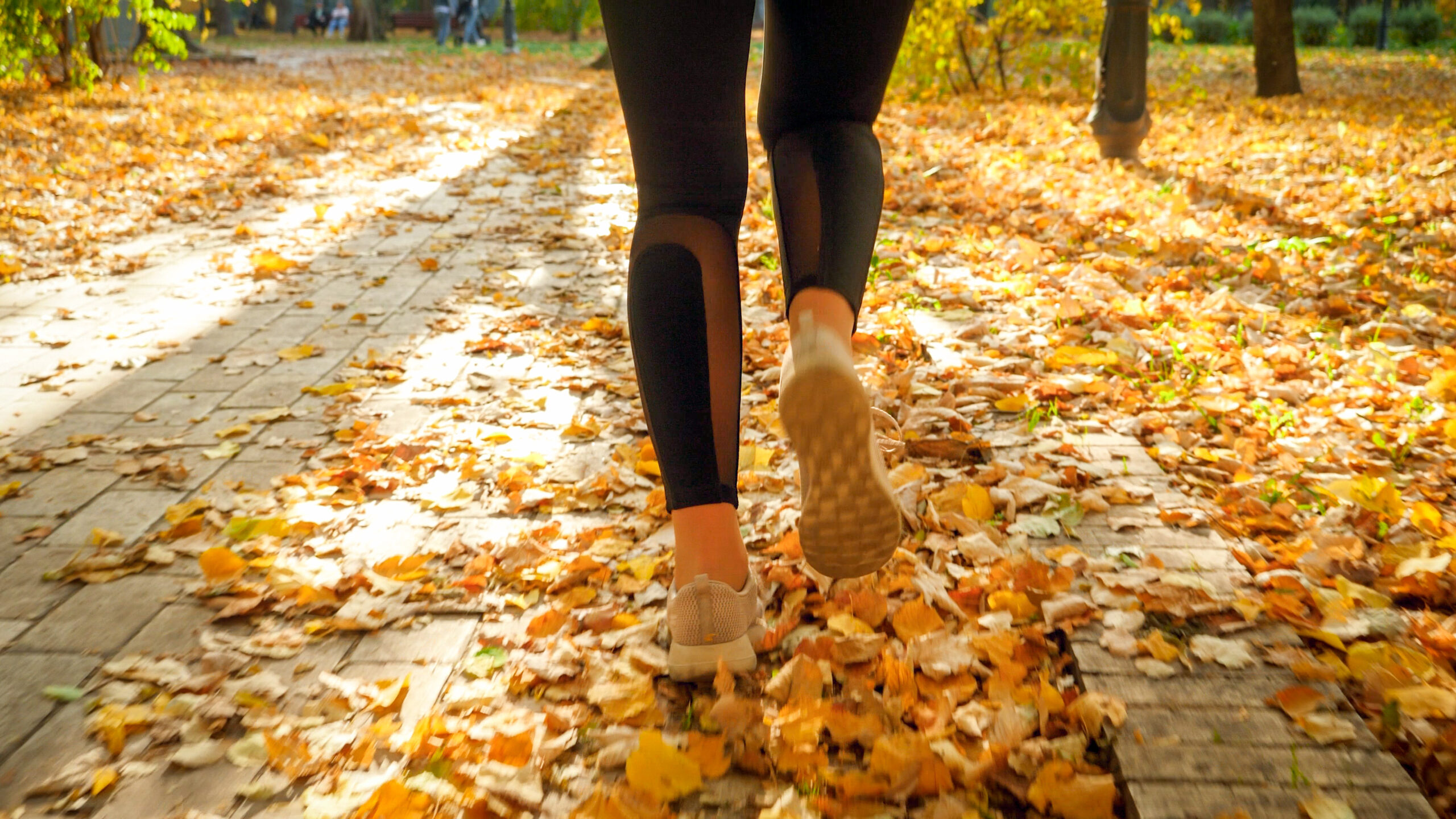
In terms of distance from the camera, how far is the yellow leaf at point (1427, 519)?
1.92 metres

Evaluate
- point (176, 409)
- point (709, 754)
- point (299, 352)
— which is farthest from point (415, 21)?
point (709, 754)

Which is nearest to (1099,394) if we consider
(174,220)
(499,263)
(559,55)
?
(499,263)

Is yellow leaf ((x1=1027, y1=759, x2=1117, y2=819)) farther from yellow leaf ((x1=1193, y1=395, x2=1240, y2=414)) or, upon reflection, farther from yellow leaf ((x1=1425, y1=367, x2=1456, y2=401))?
yellow leaf ((x1=1425, y1=367, x2=1456, y2=401))

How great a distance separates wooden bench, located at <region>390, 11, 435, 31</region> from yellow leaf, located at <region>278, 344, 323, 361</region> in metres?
29.9

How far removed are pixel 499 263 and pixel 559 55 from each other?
56.7ft

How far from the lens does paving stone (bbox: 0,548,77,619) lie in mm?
1861

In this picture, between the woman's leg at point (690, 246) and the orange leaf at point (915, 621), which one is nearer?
the woman's leg at point (690, 246)

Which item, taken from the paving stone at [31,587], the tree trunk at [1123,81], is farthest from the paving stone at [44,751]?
the tree trunk at [1123,81]

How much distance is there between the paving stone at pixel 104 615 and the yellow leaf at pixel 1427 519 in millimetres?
2440

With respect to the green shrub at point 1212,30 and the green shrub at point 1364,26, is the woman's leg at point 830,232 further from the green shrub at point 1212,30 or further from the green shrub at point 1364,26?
the green shrub at point 1212,30

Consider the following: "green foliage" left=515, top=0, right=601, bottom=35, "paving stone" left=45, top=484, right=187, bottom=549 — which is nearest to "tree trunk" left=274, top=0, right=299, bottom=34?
"green foliage" left=515, top=0, right=601, bottom=35

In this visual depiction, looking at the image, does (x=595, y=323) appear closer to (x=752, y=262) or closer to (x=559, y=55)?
(x=752, y=262)

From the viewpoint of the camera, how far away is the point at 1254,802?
120 centimetres

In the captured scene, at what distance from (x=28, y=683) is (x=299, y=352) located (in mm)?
1887
